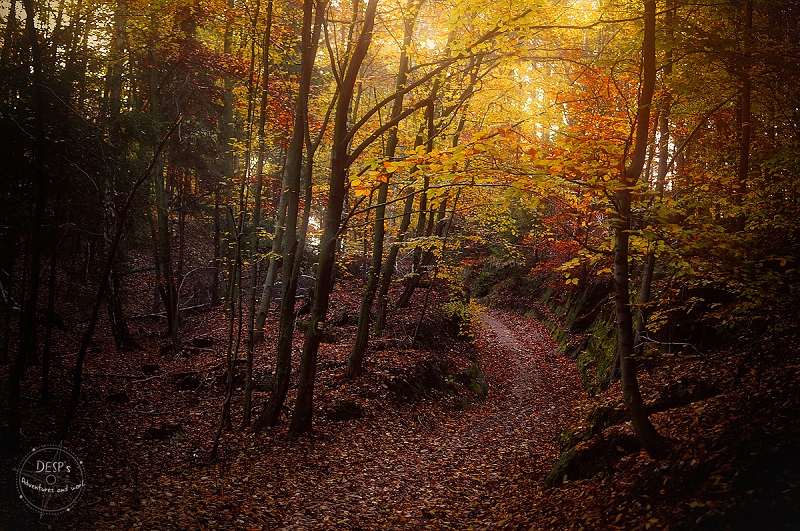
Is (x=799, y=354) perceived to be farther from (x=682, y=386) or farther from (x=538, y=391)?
(x=538, y=391)

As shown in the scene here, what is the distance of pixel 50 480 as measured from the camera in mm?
6418

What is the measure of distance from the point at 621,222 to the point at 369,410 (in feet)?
25.6

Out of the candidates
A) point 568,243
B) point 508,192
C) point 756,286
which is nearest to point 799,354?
point 756,286

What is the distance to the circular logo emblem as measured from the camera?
234 inches

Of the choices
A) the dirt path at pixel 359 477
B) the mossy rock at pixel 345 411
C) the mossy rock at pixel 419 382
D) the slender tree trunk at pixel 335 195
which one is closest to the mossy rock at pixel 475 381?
the mossy rock at pixel 419 382

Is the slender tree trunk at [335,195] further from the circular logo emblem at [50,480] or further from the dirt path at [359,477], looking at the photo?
the circular logo emblem at [50,480]

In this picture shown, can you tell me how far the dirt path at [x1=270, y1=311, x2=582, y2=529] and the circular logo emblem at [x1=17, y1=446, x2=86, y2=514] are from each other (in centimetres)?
302

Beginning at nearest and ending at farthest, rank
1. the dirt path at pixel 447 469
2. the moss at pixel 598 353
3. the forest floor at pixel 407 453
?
the forest floor at pixel 407 453
the dirt path at pixel 447 469
the moss at pixel 598 353

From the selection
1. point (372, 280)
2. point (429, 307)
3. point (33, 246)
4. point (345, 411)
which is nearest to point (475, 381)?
point (429, 307)

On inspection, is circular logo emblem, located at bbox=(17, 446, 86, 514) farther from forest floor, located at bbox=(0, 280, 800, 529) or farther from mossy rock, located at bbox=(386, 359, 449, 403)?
mossy rock, located at bbox=(386, 359, 449, 403)

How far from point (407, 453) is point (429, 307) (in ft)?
26.8

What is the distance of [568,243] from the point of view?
16500 millimetres

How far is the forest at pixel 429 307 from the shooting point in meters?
5.38

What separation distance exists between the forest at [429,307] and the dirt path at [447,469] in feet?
0.23
